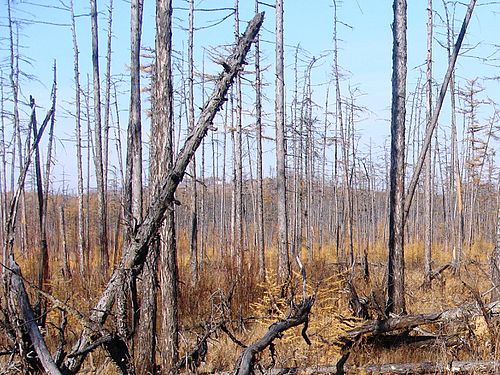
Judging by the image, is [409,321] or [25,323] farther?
[409,321]

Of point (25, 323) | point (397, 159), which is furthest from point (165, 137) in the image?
point (397, 159)

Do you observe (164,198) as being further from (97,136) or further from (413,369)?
(97,136)

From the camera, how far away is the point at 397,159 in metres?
7.41

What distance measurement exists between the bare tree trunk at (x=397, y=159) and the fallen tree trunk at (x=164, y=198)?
4633 mm

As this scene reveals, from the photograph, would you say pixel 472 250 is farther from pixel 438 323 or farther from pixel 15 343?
pixel 15 343

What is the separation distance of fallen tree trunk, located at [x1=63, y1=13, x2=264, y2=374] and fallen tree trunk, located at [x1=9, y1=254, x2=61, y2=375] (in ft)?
0.70

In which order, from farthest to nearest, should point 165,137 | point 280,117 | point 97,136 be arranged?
point 97,136
point 280,117
point 165,137

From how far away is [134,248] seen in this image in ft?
10.3

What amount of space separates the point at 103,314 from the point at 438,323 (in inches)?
164

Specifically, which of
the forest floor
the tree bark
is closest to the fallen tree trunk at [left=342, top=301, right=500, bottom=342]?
the forest floor

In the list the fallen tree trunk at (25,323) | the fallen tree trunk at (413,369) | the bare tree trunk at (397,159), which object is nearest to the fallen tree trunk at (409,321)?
the fallen tree trunk at (413,369)

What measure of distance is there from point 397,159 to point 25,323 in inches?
230

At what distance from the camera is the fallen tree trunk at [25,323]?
2803 millimetres

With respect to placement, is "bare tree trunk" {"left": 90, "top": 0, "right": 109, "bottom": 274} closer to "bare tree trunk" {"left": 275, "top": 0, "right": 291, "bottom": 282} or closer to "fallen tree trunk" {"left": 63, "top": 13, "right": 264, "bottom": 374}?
"bare tree trunk" {"left": 275, "top": 0, "right": 291, "bottom": 282}
